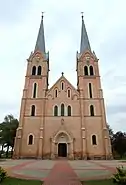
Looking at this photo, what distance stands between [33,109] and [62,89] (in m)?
7.37

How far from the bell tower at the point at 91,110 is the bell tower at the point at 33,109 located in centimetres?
789

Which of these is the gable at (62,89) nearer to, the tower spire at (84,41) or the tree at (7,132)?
the tower spire at (84,41)

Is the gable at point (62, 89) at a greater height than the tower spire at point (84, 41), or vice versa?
the tower spire at point (84, 41)

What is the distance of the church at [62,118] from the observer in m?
34.2

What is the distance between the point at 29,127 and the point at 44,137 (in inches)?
139

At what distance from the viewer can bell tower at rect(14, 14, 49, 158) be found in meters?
34.2

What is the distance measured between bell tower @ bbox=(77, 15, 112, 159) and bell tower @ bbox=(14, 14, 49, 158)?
789cm

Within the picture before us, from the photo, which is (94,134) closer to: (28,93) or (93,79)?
(93,79)

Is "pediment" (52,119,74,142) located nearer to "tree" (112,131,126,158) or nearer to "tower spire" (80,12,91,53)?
"tree" (112,131,126,158)

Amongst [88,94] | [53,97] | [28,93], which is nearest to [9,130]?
[28,93]

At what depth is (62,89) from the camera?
39.8 m

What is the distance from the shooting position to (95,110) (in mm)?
37375

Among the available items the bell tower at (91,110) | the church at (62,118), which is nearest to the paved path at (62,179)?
the church at (62,118)

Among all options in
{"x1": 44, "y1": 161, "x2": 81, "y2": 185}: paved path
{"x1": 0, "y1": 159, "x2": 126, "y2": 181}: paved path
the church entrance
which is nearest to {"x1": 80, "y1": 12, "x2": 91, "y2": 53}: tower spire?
the church entrance
